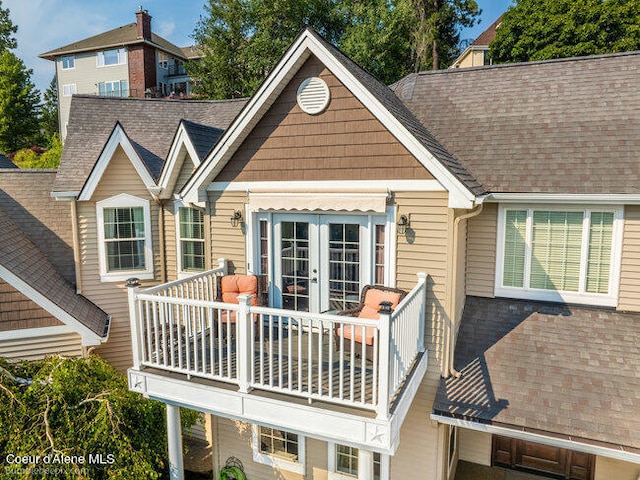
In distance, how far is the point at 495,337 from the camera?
6.86 meters

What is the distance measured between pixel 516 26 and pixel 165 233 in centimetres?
2489

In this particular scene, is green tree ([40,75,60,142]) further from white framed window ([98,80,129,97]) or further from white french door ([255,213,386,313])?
white french door ([255,213,386,313])

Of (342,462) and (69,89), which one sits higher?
(69,89)

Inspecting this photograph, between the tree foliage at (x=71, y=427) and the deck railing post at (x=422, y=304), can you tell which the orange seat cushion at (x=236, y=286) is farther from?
the deck railing post at (x=422, y=304)

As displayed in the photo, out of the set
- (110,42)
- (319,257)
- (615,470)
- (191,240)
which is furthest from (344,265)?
(110,42)

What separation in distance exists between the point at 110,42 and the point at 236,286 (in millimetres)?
38616

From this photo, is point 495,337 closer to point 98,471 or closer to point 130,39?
point 98,471

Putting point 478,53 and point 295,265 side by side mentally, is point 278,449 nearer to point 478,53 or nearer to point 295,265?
point 295,265

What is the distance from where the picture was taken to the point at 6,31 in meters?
42.4

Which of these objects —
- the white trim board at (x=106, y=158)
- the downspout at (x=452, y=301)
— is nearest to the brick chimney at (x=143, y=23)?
the white trim board at (x=106, y=158)

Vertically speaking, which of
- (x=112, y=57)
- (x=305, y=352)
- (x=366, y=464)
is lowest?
(x=366, y=464)

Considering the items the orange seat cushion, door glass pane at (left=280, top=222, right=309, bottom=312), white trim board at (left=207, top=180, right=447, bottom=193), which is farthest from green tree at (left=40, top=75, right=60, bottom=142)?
door glass pane at (left=280, top=222, right=309, bottom=312)

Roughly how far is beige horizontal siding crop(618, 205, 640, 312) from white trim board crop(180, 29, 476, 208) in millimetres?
2865

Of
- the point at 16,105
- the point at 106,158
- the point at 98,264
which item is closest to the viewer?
the point at 106,158
